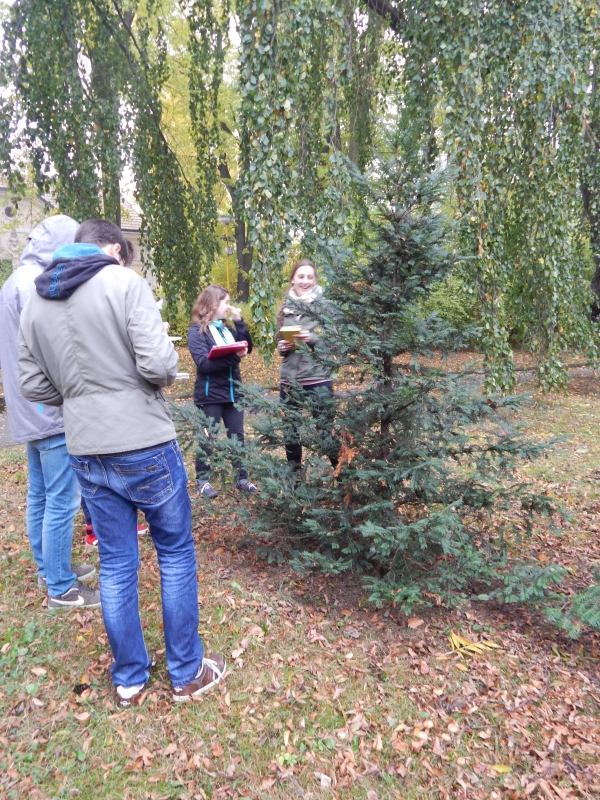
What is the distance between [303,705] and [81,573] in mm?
1589

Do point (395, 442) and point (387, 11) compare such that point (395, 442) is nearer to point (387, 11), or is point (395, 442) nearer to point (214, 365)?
point (214, 365)

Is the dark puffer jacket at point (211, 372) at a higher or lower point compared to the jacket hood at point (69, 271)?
lower

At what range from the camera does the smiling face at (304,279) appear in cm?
421

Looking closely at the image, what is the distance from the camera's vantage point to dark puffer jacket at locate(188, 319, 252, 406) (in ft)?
15.1

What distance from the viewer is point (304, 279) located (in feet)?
13.8

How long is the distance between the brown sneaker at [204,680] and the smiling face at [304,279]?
253 cm

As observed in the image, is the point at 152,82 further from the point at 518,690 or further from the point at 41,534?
the point at 518,690

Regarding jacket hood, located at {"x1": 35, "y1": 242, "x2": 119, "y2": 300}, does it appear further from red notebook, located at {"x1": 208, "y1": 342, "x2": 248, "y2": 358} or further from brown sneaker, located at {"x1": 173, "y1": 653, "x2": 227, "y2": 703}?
red notebook, located at {"x1": 208, "y1": 342, "x2": 248, "y2": 358}

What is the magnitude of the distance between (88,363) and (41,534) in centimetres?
155

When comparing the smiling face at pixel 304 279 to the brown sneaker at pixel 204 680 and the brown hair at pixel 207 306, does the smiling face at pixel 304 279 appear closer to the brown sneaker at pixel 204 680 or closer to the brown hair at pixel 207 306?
the brown hair at pixel 207 306

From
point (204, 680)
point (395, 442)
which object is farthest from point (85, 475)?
point (395, 442)

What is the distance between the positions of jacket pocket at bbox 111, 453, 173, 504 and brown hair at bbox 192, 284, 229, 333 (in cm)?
254

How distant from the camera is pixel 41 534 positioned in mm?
3270

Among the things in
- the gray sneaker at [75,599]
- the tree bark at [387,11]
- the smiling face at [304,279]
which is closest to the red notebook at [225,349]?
the smiling face at [304,279]
